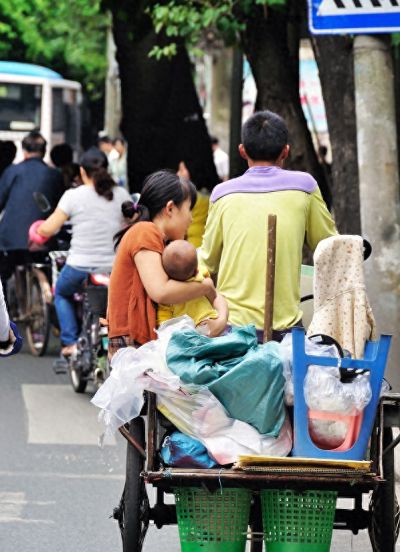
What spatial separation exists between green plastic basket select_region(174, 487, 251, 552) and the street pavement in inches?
68.5

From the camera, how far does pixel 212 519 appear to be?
223 inches

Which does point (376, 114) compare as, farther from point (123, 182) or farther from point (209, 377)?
point (123, 182)

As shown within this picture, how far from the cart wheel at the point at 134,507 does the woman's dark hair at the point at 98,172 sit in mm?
6756

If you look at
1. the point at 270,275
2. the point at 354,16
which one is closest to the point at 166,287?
the point at 270,275

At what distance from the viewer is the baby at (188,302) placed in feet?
20.5

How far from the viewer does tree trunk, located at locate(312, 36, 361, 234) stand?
519 inches

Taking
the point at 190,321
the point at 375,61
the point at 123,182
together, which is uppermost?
the point at 375,61

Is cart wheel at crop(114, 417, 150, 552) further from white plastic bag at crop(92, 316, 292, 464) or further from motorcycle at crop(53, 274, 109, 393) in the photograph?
motorcycle at crop(53, 274, 109, 393)

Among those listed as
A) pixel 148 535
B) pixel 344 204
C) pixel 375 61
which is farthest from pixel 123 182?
pixel 148 535

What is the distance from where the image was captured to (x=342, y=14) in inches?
381

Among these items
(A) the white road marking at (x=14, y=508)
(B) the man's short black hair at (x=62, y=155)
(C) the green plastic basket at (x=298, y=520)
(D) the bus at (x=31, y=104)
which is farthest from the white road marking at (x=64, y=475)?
(D) the bus at (x=31, y=104)

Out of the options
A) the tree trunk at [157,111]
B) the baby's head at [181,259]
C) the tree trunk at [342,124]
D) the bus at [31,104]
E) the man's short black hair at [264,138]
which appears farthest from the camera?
the bus at [31,104]

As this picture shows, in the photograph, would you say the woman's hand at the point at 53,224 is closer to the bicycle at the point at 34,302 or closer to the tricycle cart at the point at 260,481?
the bicycle at the point at 34,302

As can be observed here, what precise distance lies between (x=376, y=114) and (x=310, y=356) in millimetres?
4732
